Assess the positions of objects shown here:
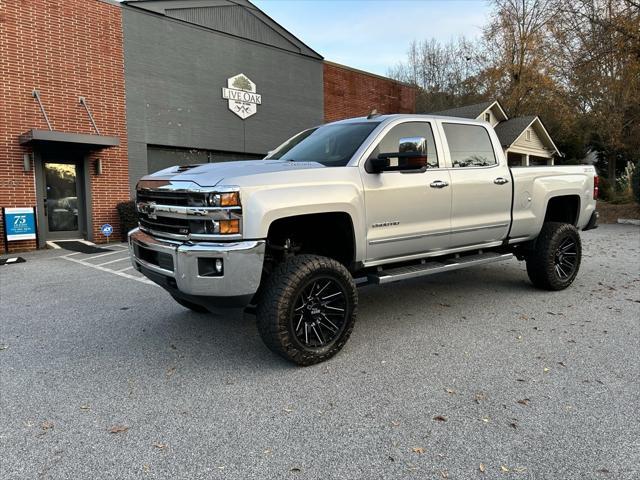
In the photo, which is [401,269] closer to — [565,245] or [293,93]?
[565,245]

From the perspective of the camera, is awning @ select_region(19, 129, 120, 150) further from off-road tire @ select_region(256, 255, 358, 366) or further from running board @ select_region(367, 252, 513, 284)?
running board @ select_region(367, 252, 513, 284)

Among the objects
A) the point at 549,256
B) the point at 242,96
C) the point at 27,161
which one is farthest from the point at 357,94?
the point at 549,256

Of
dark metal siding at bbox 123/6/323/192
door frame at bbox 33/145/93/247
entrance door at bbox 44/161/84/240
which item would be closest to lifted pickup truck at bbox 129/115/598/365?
door frame at bbox 33/145/93/247

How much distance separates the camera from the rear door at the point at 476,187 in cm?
483

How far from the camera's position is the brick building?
11.0m

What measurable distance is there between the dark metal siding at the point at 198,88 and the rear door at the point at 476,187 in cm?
1037

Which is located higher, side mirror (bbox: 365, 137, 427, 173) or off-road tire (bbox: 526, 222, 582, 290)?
side mirror (bbox: 365, 137, 427, 173)

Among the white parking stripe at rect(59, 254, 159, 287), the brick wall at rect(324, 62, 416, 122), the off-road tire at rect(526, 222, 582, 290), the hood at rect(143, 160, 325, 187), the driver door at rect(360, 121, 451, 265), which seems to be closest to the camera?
the hood at rect(143, 160, 325, 187)

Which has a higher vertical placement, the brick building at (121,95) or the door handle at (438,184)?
the brick building at (121,95)

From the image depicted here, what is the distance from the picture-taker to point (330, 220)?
411cm

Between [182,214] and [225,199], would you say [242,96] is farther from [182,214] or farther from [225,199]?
[225,199]

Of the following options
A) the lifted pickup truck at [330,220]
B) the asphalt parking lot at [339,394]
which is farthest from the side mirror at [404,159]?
the asphalt parking lot at [339,394]

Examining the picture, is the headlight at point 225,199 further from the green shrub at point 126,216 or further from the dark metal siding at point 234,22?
the dark metal siding at point 234,22

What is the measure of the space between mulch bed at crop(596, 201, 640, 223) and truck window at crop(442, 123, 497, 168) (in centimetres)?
1389
